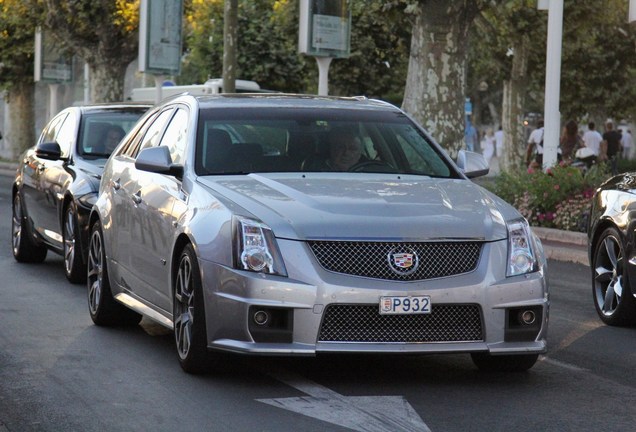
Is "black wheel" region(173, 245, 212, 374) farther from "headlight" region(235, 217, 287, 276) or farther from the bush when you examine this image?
the bush

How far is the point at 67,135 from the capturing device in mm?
14820

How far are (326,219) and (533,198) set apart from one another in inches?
520

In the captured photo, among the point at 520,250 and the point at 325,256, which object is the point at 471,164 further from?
the point at 325,256

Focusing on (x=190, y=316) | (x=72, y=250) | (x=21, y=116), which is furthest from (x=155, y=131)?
(x=21, y=116)

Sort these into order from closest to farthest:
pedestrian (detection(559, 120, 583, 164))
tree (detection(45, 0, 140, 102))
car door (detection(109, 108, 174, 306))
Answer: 1. car door (detection(109, 108, 174, 306))
2. pedestrian (detection(559, 120, 583, 164))
3. tree (detection(45, 0, 140, 102))

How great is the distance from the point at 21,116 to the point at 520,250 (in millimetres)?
51082

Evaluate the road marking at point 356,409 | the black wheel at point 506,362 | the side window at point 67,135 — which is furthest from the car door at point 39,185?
the road marking at point 356,409

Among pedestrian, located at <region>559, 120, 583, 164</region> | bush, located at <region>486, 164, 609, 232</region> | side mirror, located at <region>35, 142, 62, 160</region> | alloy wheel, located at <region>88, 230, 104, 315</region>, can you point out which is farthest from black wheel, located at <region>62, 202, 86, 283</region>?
pedestrian, located at <region>559, 120, 583, 164</region>

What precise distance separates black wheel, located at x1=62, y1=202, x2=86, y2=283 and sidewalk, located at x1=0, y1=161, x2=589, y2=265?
249 inches

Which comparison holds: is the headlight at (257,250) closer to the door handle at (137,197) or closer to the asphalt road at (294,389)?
the asphalt road at (294,389)

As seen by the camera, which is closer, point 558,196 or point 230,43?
point 558,196

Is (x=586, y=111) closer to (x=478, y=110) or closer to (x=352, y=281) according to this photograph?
(x=478, y=110)

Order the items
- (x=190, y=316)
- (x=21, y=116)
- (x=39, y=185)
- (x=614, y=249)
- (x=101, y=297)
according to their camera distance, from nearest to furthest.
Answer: (x=190, y=316) < (x=101, y=297) < (x=614, y=249) < (x=39, y=185) < (x=21, y=116)

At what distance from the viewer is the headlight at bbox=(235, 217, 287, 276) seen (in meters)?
7.75
